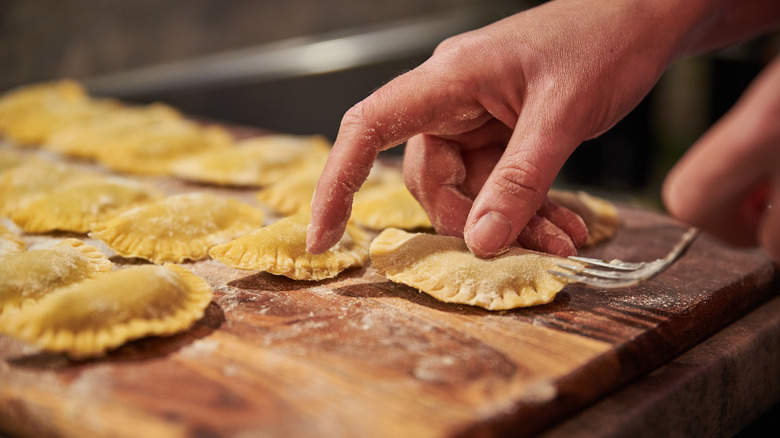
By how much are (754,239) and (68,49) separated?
5.47m

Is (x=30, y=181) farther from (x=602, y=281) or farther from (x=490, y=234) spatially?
(x=602, y=281)

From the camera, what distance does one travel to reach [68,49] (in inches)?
211

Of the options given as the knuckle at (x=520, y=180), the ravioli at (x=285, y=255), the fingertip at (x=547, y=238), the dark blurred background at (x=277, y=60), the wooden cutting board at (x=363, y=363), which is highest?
the dark blurred background at (x=277, y=60)

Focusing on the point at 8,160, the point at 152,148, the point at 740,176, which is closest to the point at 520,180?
the point at 740,176

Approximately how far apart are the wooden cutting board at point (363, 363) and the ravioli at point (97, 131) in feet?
6.32

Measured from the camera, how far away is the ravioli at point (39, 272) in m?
1.59

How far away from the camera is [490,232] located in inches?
63.7

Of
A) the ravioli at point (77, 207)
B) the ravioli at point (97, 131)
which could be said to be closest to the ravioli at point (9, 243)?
the ravioli at point (77, 207)

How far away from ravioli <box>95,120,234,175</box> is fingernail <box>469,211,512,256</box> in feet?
6.32

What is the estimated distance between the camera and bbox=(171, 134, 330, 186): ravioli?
9.36ft

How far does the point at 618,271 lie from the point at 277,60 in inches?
156

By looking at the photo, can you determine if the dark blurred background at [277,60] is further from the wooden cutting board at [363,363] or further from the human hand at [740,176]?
the human hand at [740,176]

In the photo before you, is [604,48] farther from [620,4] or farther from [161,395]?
[161,395]

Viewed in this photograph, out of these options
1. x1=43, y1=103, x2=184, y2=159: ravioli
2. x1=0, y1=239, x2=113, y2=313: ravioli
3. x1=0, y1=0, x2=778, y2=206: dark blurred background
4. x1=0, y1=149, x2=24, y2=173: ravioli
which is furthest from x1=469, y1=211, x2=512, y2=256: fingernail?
x1=0, y1=0, x2=778, y2=206: dark blurred background
